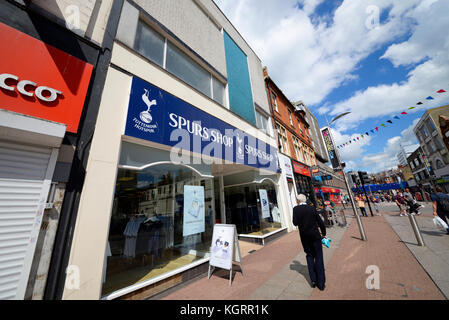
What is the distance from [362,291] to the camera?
3209 millimetres

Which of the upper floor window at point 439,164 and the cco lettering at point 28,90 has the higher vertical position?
the upper floor window at point 439,164

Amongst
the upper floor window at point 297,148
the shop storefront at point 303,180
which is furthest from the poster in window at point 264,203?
the upper floor window at point 297,148

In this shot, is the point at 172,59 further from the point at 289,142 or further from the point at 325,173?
the point at 325,173

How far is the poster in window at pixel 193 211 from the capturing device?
4.80 metres

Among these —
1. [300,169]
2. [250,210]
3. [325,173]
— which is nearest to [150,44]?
[250,210]

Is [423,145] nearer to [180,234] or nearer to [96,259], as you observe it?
[180,234]

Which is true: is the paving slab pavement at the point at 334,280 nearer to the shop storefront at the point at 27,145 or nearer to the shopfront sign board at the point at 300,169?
the shop storefront at the point at 27,145

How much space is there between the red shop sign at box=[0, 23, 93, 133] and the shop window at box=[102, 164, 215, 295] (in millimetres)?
2186

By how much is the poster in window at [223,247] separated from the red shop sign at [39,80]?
4253 millimetres

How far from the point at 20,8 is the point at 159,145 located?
3.54 m

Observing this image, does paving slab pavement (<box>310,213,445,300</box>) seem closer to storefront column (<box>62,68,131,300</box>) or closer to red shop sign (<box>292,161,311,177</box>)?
storefront column (<box>62,68,131,300</box>)

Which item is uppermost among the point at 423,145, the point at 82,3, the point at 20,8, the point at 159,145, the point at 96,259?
the point at 423,145
